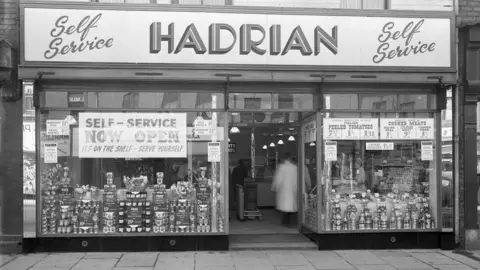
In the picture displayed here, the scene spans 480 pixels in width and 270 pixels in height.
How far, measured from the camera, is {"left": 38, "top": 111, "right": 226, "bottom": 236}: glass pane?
27.0 ft

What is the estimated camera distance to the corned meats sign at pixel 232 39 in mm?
7945

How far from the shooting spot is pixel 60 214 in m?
8.24

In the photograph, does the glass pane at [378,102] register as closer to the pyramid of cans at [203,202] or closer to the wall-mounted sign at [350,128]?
the wall-mounted sign at [350,128]

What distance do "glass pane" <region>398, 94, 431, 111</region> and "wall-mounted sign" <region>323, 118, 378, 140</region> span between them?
60 centimetres

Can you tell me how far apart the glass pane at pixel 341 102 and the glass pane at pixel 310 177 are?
1.32 feet

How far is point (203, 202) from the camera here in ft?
28.0

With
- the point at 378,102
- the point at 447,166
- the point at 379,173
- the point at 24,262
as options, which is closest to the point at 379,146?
the point at 379,173

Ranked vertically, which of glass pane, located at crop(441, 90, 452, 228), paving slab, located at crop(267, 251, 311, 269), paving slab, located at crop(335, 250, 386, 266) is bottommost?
paving slab, located at crop(335, 250, 386, 266)

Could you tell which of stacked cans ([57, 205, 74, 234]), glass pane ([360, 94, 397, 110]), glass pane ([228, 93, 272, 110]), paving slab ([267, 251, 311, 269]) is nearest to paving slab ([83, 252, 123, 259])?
stacked cans ([57, 205, 74, 234])

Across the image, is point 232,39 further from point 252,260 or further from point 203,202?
point 252,260

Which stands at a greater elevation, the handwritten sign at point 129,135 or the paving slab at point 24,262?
the handwritten sign at point 129,135

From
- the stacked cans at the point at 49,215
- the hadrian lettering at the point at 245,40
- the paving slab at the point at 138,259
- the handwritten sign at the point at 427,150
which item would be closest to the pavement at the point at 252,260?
the paving slab at the point at 138,259

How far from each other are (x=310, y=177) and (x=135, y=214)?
3525mm

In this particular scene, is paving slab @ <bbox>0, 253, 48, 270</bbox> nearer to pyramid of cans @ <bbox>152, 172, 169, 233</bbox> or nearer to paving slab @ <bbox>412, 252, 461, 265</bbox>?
pyramid of cans @ <bbox>152, 172, 169, 233</bbox>
